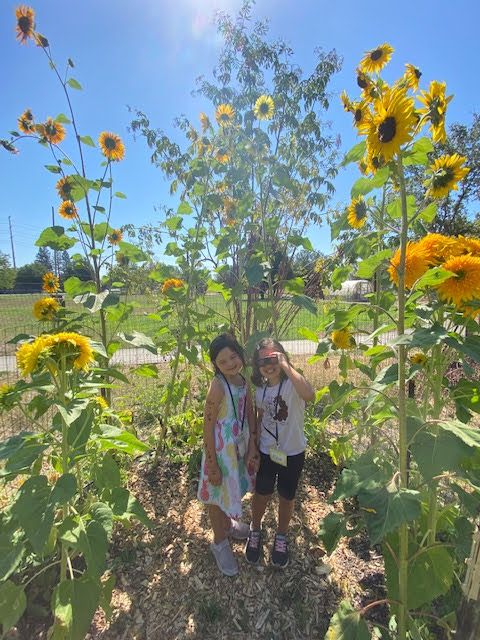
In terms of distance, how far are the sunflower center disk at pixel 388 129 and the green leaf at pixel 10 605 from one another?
6.81 ft

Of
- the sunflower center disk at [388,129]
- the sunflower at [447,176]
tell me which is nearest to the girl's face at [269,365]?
the sunflower at [447,176]

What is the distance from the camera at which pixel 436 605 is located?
1.90m

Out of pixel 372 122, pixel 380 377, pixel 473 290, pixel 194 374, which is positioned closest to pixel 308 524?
pixel 380 377

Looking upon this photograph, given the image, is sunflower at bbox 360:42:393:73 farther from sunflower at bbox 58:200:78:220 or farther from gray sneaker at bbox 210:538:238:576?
gray sneaker at bbox 210:538:238:576

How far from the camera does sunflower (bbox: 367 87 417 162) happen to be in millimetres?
1147

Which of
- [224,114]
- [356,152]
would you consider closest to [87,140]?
[224,114]

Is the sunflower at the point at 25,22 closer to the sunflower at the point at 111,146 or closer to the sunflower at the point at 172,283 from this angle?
the sunflower at the point at 111,146

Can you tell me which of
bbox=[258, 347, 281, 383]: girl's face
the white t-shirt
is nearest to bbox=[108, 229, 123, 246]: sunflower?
bbox=[258, 347, 281, 383]: girl's face

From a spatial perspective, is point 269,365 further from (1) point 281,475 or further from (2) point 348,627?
(2) point 348,627

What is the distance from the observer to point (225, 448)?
2.22 meters

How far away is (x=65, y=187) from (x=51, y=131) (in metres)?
0.39

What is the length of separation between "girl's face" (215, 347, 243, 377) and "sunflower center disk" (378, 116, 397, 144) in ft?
4.53

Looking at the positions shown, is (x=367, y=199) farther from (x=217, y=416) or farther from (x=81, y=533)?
(x=81, y=533)

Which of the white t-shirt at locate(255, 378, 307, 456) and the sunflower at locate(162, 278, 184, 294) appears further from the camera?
the sunflower at locate(162, 278, 184, 294)
